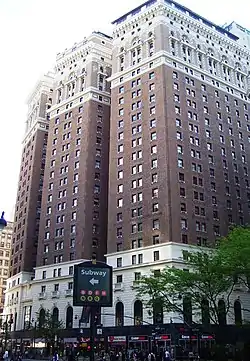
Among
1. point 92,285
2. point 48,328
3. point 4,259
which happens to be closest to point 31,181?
point 48,328

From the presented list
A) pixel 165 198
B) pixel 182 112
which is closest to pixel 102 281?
pixel 165 198

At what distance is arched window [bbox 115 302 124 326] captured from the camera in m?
72.1

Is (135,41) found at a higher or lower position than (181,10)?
lower

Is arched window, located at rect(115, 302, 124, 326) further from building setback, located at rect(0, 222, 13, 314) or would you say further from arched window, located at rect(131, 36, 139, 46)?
building setback, located at rect(0, 222, 13, 314)

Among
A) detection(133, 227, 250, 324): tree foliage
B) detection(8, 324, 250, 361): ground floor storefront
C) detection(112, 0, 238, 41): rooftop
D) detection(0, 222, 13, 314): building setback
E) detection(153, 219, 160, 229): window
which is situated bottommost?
detection(8, 324, 250, 361): ground floor storefront

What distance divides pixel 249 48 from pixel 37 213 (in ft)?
216

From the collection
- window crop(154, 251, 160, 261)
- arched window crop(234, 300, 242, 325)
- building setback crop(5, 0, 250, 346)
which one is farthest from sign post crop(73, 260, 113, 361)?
arched window crop(234, 300, 242, 325)

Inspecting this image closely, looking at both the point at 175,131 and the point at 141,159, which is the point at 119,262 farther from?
the point at 175,131

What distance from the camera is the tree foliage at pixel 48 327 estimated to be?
7588 centimetres

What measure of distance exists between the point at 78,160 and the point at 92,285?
189 ft

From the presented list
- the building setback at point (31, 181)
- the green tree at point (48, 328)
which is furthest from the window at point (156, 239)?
the building setback at point (31, 181)

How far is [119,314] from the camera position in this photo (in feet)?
240

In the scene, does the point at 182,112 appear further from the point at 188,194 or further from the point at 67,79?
the point at 67,79

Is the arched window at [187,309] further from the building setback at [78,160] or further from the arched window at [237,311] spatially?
the building setback at [78,160]
